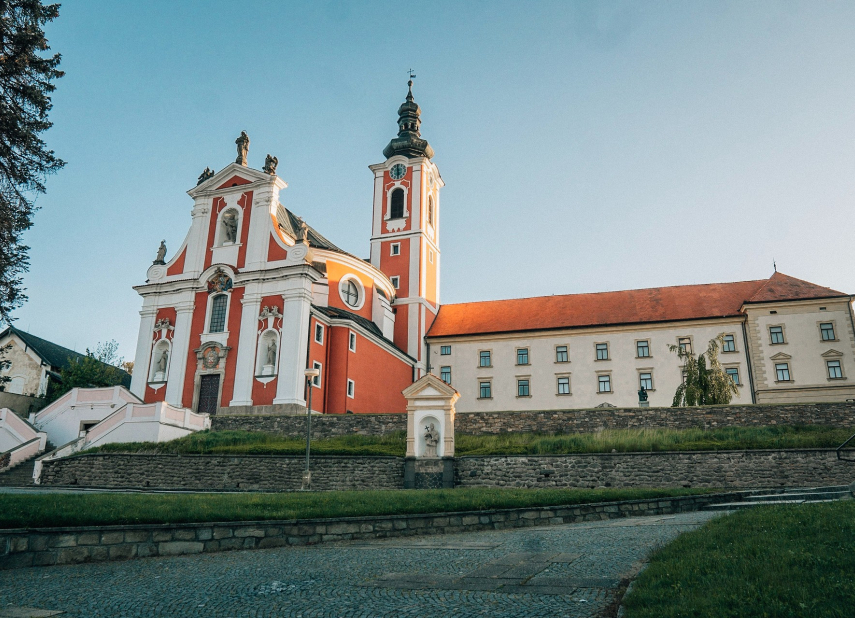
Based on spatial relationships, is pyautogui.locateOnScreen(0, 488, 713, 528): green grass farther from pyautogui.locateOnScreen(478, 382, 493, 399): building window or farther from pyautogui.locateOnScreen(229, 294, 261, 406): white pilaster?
pyautogui.locateOnScreen(478, 382, 493, 399): building window

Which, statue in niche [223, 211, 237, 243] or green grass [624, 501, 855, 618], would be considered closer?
green grass [624, 501, 855, 618]

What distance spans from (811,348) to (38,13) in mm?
38306

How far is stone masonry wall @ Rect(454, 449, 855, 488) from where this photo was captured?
20.5 m

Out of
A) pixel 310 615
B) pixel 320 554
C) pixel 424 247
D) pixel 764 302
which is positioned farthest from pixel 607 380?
pixel 310 615

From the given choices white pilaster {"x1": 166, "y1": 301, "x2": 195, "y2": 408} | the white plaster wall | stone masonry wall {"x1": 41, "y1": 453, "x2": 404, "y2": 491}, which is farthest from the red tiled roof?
stone masonry wall {"x1": 41, "y1": 453, "x2": 404, "y2": 491}

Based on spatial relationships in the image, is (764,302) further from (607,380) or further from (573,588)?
(573,588)

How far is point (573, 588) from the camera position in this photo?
669cm

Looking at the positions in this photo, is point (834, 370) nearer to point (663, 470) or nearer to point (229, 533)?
point (663, 470)

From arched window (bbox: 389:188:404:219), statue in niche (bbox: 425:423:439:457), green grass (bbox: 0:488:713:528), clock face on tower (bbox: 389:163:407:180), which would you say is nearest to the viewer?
green grass (bbox: 0:488:713:528)

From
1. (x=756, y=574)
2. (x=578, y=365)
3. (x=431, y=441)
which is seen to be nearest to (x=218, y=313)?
(x=431, y=441)

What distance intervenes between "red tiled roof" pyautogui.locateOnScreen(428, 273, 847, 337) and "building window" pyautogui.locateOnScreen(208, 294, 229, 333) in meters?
14.5

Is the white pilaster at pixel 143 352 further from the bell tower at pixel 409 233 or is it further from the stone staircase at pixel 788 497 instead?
the stone staircase at pixel 788 497

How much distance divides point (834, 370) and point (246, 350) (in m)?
31.6

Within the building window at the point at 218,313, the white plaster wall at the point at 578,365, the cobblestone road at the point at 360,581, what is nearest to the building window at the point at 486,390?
the white plaster wall at the point at 578,365
